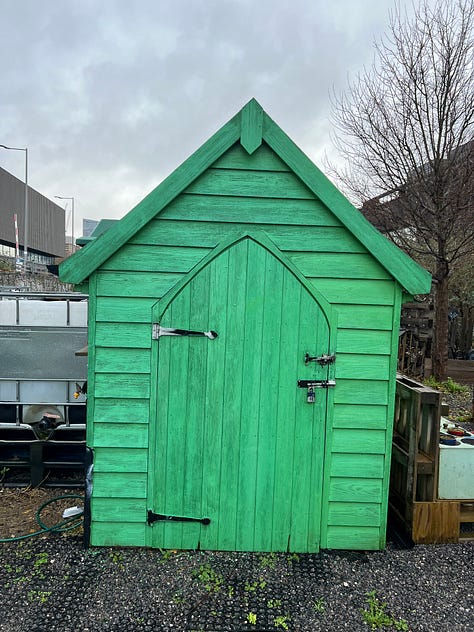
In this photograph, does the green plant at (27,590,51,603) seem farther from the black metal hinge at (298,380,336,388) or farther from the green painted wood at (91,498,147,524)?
the black metal hinge at (298,380,336,388)

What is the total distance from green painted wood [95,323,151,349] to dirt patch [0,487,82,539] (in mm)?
1873

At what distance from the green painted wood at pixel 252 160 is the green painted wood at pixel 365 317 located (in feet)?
3.72

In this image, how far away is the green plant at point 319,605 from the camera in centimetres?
257

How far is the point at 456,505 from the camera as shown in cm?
326

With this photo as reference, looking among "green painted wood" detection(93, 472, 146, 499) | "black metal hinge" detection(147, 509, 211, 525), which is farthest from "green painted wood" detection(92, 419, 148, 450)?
"black metal hinge" detection(147, 509, 211, 525)

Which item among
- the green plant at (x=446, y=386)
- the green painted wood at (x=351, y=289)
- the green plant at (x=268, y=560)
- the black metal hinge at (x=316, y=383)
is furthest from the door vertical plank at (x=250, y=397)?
the green plant at (x=446, y=386)

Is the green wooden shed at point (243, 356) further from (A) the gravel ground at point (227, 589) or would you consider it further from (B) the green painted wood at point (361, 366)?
(A) the gravel ground at point (227, 589)

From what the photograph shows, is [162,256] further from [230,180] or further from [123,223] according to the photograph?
[230,180]

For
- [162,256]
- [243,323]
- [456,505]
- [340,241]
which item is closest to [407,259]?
[340,241]

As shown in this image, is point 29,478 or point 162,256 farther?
point 29,478

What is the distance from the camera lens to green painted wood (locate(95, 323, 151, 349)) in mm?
2973

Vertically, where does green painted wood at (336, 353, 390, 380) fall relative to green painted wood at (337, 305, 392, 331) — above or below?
below

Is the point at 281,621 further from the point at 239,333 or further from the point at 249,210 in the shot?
the point at 249,210

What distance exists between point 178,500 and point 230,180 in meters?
2.44
